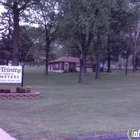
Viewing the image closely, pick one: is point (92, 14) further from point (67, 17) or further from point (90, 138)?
point (90, 138)

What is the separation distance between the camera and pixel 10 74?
1964 centimetres

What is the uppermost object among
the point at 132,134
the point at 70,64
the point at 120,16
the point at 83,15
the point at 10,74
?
the point at 120,16

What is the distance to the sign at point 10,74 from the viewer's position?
19497 millimetres

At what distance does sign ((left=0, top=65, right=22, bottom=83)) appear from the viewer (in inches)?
768

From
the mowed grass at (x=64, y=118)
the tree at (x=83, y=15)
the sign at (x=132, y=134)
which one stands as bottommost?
the mowed grass at (x=64, y=118)

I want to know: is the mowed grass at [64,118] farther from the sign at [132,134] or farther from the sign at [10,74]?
the sign at [10,74]

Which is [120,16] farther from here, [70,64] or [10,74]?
[70,64]

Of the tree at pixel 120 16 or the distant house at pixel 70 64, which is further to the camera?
the distant house at pixel 70 64

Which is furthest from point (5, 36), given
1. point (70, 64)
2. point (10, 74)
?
point (10, 74)

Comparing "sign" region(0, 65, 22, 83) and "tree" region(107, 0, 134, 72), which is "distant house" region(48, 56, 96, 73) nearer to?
"tree" region(107, 0, 134, 72)

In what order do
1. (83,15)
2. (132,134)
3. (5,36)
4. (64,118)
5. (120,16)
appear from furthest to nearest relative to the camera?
(5,36) → (120,16) → (83,15) → (64,118) → (132,134)

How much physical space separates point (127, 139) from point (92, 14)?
81.8 ft

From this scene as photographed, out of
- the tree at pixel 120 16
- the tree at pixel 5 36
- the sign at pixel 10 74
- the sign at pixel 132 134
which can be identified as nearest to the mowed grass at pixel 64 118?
the sign at pixel 132 134

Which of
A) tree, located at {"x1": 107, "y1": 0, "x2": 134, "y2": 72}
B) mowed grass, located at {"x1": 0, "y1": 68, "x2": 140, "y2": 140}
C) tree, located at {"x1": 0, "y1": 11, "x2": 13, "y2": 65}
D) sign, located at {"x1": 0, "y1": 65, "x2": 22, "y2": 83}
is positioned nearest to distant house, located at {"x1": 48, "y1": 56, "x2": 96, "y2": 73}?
tree, located at {"x1": 0, "y1": 11, "x2": 13, "y2": 65}
